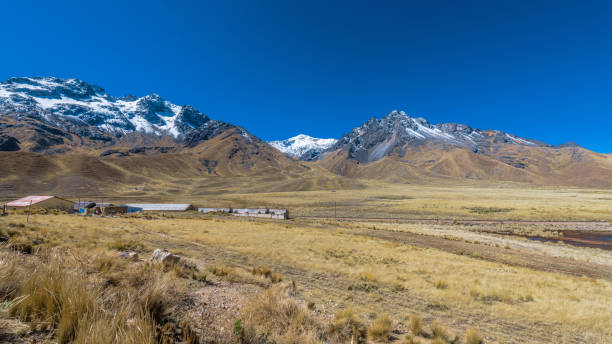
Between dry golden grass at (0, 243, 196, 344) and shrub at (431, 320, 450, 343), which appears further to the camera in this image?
shrub at (431, 320, 450, 343)

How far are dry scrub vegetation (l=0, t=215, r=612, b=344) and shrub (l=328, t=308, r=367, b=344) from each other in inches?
1.4

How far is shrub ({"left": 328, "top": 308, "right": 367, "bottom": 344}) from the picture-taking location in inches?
256

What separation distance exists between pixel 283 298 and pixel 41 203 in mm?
62306

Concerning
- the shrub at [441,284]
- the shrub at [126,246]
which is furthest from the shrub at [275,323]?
the shrub at [126,246]

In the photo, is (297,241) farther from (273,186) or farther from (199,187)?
(199,187)

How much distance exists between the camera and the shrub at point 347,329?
6.51m

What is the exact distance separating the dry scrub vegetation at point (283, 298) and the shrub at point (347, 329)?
0.12 feet

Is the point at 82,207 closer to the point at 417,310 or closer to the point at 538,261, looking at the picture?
the point at 417,310

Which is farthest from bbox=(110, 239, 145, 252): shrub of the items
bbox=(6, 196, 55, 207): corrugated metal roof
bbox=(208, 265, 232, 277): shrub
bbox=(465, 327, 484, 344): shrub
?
bbox=(6, 196, 55, 207): corrugated metal roof

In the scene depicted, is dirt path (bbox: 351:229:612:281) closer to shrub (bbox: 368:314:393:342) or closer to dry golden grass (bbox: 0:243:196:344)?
shrub (bbox: 368:314:393:342)

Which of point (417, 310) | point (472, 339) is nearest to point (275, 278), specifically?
point (417, 310)

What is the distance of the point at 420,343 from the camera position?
689 cm

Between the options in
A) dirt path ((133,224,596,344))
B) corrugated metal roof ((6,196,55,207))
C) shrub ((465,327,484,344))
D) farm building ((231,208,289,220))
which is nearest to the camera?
shrub ((465,327,484,344))

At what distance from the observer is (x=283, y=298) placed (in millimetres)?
6883
